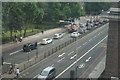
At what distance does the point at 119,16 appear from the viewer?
15.8 m

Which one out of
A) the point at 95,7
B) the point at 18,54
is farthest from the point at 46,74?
the point at 95,7

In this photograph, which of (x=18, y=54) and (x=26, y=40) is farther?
(x=26, y=40)

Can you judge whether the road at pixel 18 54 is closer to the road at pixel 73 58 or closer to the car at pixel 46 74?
the road at pixel 73 58

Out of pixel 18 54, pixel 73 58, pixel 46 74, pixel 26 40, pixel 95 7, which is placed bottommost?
pixel 46 74

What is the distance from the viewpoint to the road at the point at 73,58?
2504 centimetres

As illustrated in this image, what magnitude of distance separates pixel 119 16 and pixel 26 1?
28410 millimetres

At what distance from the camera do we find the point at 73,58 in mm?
30500

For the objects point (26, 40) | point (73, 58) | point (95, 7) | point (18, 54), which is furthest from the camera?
point (95, 7)

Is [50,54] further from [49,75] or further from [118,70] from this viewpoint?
[118,70]

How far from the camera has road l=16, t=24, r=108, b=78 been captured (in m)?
25.0

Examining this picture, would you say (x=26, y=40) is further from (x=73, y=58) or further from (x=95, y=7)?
(x=95, y=7)

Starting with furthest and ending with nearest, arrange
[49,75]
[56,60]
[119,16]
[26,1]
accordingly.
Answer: [26,1], [56,60], [49,75], [119,16]

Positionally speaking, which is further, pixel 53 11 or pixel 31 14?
pixel 53 11

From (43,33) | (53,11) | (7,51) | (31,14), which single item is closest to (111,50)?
(7,51)
